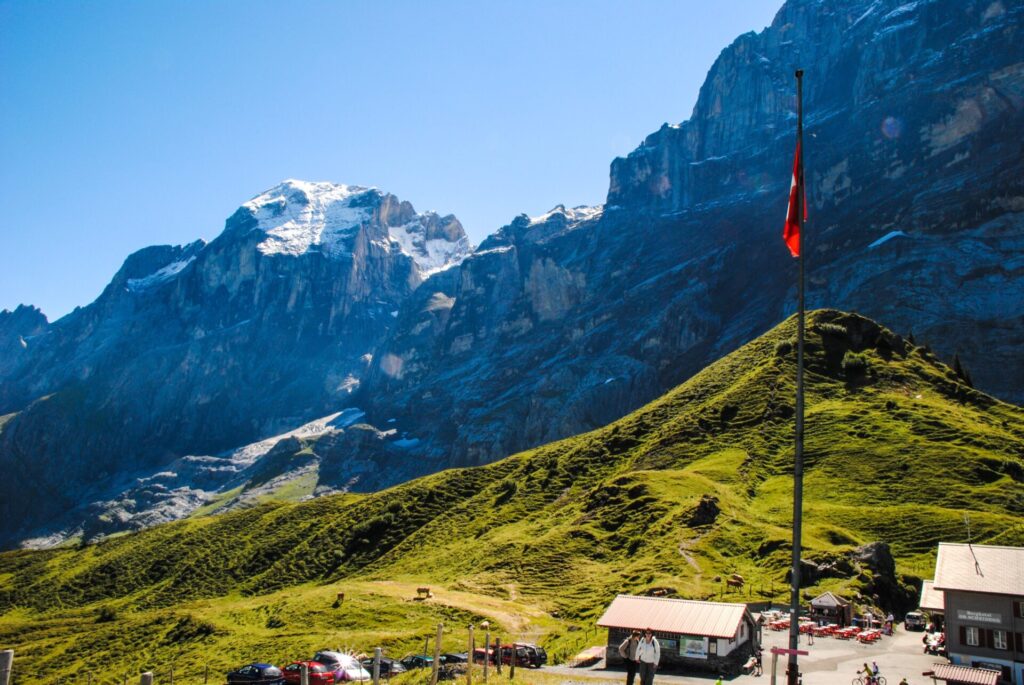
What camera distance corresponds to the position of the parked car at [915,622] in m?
80.6

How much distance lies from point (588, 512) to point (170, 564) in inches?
3306

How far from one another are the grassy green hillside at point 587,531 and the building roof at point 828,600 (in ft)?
15.2

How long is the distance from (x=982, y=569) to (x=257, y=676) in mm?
54142

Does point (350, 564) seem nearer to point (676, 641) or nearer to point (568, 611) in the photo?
point (568, 611)

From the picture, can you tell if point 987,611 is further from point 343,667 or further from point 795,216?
point 343,667

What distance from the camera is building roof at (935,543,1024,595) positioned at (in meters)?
59.3

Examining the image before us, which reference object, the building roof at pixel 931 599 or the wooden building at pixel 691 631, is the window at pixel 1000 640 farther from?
the wooden building at pixel 691 631

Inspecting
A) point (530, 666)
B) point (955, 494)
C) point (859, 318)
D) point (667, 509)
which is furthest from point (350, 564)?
point (859, 318)

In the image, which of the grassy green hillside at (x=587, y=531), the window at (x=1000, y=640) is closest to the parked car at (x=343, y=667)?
the grassy green hillside at (x=587, y=531)

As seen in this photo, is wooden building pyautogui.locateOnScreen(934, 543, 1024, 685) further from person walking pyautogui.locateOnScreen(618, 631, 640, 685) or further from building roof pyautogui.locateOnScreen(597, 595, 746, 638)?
person walking pyautogui.locateOnScreen(618, 631, 640, 685)

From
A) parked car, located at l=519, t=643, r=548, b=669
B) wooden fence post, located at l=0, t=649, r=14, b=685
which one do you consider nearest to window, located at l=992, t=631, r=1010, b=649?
parked car, located at l=519, t=643, r=548, b=669

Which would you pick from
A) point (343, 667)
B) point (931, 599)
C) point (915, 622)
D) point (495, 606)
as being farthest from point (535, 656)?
point (915, 622)

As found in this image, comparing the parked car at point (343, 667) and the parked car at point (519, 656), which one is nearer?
the parked car at point (343, 667)

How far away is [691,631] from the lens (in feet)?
181
